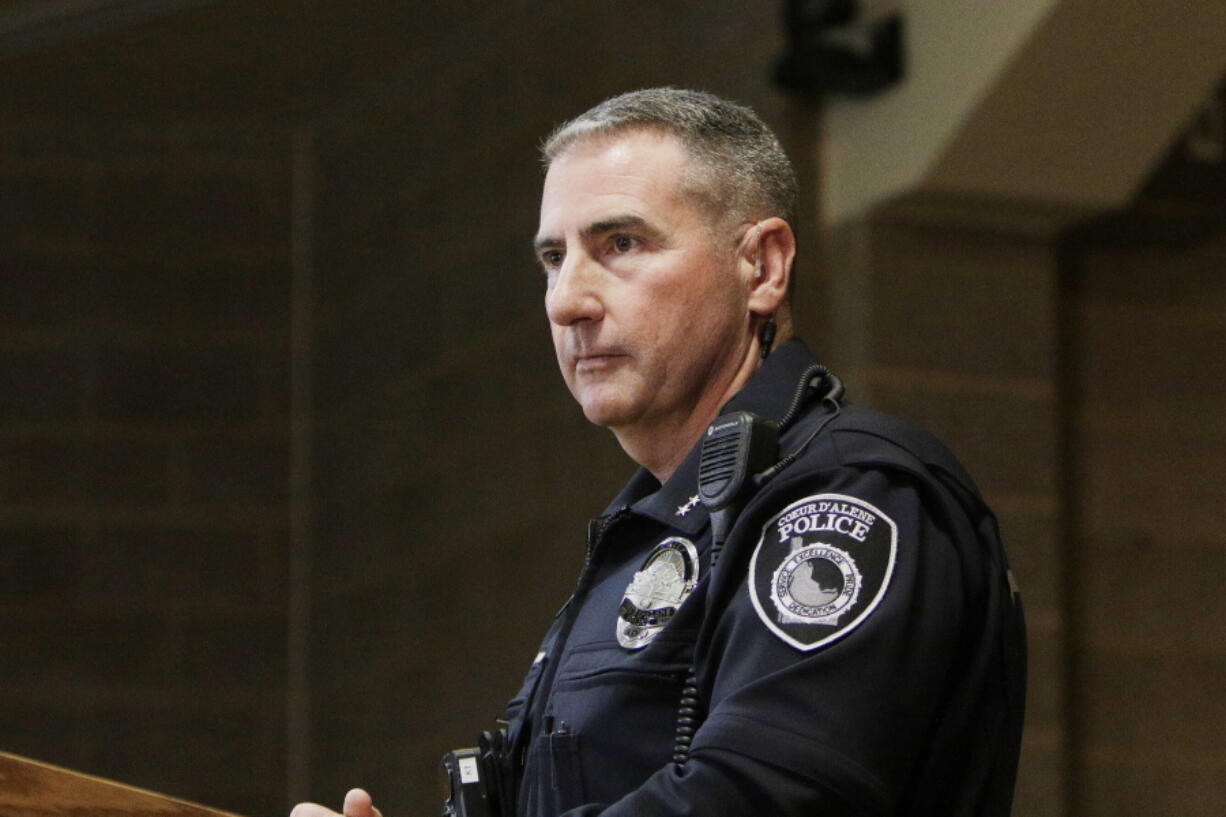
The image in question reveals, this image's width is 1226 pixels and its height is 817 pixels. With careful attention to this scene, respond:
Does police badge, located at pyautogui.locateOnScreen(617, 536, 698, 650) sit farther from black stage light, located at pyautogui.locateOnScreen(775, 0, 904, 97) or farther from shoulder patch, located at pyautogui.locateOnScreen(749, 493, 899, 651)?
black stage light, located at pyautogui.locateOnScreen(775, 0, 904, 97)

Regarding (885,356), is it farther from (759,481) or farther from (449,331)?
(759,481)

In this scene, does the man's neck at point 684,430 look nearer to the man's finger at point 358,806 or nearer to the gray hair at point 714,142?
the gray hair at point 714,142

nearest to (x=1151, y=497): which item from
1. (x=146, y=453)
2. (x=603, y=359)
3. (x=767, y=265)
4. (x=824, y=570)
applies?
(x=767, y=265)

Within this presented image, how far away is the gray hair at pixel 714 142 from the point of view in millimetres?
1782

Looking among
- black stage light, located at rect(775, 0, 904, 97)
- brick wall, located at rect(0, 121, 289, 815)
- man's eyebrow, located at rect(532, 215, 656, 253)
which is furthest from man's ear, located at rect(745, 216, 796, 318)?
brick wall, located at rect(0, 121, 289, 815)

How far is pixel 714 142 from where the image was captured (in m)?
1.79

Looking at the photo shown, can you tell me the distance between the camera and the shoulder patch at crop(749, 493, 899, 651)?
1386 mm

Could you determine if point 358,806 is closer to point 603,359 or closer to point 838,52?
point 603,359

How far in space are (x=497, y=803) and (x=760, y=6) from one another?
285 cm

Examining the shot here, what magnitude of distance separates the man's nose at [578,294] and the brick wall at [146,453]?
178 inches

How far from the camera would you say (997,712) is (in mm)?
1501

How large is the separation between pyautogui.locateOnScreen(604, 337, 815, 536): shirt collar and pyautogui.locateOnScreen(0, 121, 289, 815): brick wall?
4540mm

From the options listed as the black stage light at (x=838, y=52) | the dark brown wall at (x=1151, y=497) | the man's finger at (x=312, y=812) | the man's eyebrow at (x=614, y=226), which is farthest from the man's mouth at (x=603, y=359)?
the dark brown wall at (x=1151, y=497)

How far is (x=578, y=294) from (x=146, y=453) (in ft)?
15.3
